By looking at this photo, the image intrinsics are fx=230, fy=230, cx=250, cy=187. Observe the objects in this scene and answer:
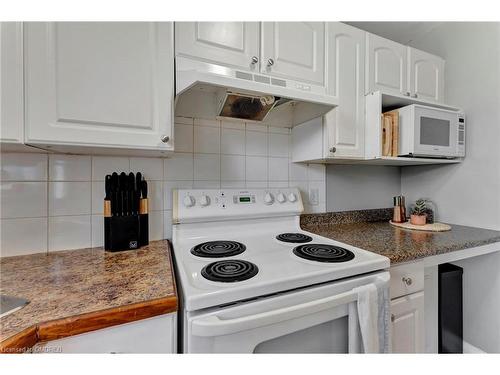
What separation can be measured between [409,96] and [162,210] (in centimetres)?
169

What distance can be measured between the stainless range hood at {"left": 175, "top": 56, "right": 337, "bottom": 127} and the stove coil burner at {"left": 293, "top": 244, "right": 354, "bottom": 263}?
658 millimetres

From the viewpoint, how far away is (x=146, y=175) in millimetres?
1206

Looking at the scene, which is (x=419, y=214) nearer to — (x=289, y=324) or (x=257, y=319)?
(x=289, y=324)

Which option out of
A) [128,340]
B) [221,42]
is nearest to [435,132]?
[221,42]

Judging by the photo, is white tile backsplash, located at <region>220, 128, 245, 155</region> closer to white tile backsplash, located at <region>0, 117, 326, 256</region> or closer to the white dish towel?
white tile backsplash, located at <region>0, 117, 326, 256</region>

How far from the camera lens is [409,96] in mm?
1499

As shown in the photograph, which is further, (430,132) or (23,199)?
(430,132)

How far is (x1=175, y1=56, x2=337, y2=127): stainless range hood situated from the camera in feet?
2.93

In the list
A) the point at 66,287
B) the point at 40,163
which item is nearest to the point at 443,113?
the point at 66,287

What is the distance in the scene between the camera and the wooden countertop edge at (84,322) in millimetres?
482

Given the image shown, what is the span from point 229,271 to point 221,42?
3.20 ft

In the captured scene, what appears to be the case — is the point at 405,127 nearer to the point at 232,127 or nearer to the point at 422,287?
the point at 422,287

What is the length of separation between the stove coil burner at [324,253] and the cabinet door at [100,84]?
2.32 ft

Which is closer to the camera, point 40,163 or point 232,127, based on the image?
point 40,163
